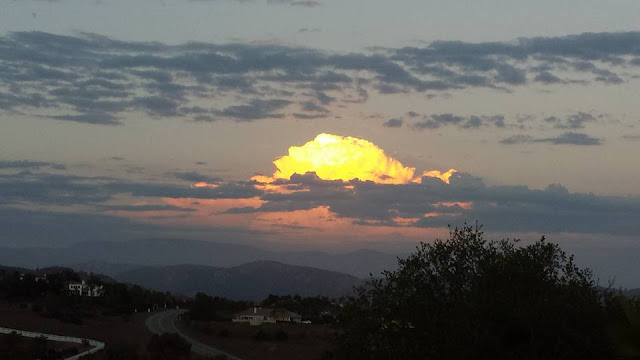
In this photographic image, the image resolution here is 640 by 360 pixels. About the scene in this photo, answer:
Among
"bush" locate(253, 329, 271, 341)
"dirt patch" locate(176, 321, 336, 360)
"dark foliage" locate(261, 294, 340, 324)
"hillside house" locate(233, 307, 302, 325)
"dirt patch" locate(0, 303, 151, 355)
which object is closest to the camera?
"dirt patch" locate(176, 321, 336, 360)

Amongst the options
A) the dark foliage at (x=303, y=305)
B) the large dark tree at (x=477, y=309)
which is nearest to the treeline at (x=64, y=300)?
the dark foliage at (x=303, y=305)

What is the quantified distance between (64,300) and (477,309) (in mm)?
98912

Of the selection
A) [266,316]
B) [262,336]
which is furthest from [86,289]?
[262,336]

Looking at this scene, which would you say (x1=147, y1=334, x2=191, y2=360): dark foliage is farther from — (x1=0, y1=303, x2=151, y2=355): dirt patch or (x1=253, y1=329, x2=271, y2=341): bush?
(x1=253, y1=329, x2=271, y2=341): bush

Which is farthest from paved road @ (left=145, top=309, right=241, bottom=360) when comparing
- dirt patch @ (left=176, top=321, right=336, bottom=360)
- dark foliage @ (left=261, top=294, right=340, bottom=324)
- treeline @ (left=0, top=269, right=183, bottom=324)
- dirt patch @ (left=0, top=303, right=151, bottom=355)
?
dark foliage @ (left=261, top=294, right=340, bottom=324)

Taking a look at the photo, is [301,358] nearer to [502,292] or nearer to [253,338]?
[253,338]

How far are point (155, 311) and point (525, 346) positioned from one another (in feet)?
390

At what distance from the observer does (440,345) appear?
30938 millimetres

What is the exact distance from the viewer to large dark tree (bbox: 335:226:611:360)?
92.4 feet

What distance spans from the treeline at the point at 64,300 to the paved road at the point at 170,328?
4.22 meters

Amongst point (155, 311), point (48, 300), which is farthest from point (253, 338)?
point (155, 311)

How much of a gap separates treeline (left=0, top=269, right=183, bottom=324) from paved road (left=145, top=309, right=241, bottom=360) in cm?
422

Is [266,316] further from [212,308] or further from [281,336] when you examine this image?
[281,336]

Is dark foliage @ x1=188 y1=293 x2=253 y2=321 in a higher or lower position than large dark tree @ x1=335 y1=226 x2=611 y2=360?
lower
